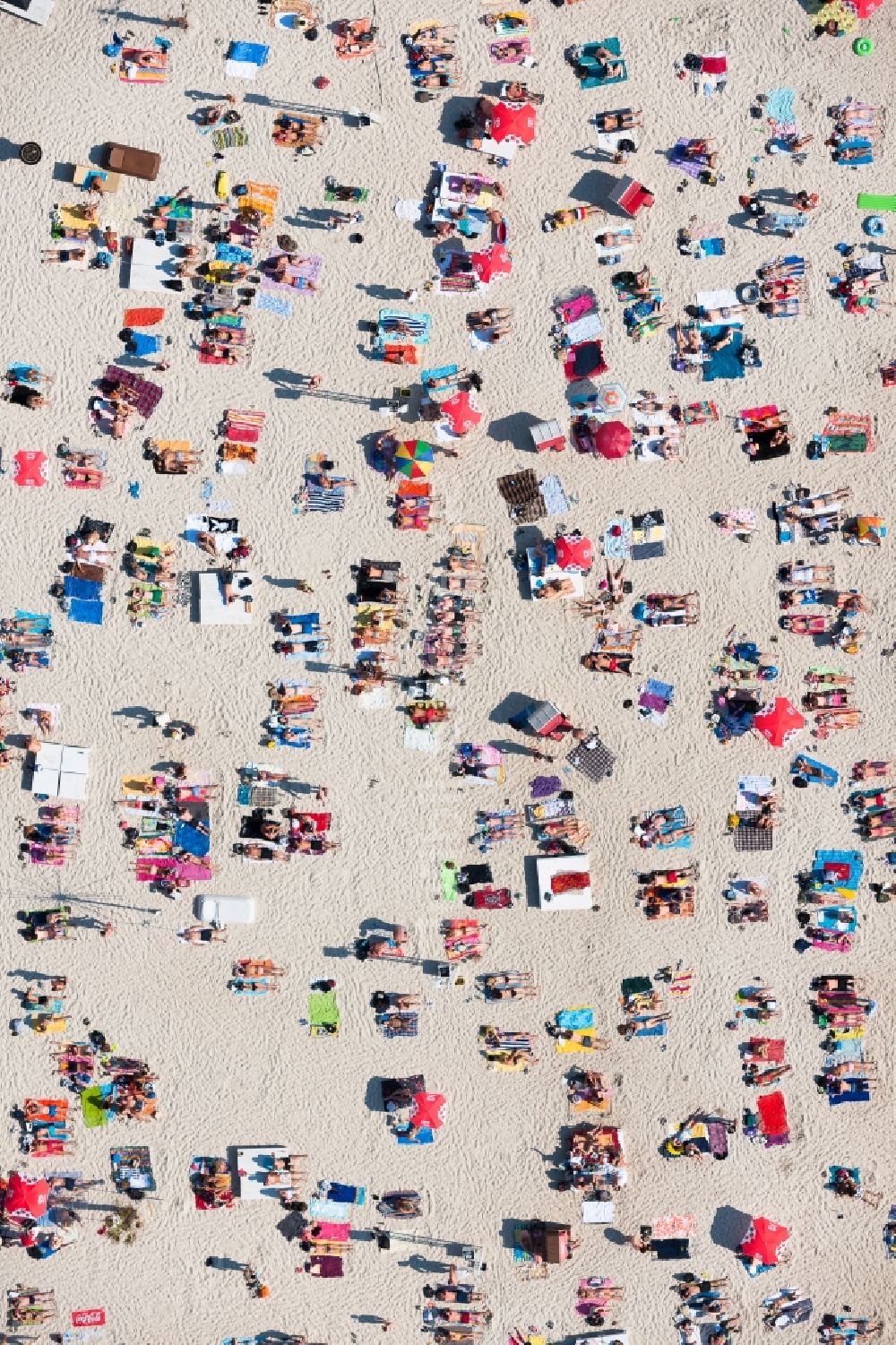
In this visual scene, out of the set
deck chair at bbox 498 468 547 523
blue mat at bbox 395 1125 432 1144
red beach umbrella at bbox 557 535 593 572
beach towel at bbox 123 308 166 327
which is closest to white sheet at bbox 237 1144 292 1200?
blue mat at bbox 395 1125 432 1144

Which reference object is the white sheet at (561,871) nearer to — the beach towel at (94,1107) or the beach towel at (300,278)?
the beach towel at (94,1107)

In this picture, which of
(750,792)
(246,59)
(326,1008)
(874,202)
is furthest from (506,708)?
(246,59)

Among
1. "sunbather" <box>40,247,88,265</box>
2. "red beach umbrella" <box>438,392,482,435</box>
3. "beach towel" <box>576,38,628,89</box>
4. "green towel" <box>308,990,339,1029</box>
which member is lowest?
"green towel" <box>308,990,339,1029</box>

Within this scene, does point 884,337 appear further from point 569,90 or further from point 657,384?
point 569,90

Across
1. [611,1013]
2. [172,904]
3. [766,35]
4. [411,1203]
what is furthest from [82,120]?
[411,1203]

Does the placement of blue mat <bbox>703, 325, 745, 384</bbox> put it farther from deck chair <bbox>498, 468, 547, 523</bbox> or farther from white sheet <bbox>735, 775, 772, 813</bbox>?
white sheet <bbox>735, 775, 772, 813</bbox>

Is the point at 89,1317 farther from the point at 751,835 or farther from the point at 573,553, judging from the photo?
the point at 573,553
